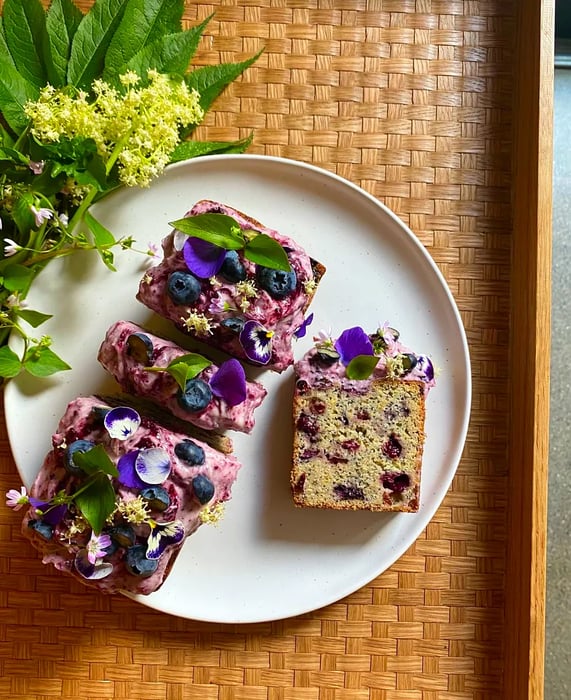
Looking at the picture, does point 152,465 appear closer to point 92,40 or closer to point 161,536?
point 161,536

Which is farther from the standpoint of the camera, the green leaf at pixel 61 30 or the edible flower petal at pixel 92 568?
the green leaf at pixel 61 30

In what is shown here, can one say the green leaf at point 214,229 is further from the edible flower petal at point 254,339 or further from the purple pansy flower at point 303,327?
the purple pansy flower at point 303,327

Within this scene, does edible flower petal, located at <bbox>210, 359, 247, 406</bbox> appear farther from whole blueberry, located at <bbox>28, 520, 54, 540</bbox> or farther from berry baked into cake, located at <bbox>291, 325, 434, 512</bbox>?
whole blueberry, located at <bbox>28, 520, 54, 540</bbox>

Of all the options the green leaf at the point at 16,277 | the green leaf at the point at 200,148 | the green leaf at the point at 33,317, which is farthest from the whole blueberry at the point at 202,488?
the green leaf at the point at 200,148

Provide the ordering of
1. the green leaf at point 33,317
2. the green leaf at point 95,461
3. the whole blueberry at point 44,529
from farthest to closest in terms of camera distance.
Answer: the green leaf at point 33,317
the whole blueberry at point 44,529
the green leaf at point 95,461

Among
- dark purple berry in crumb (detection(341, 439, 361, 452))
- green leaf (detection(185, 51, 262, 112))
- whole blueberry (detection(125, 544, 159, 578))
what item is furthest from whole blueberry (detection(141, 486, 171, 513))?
green leaf (detection(185, 51, 262, 112))

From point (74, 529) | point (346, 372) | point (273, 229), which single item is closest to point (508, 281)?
point (346, 372)

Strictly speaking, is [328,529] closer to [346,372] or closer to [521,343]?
[346,372]
